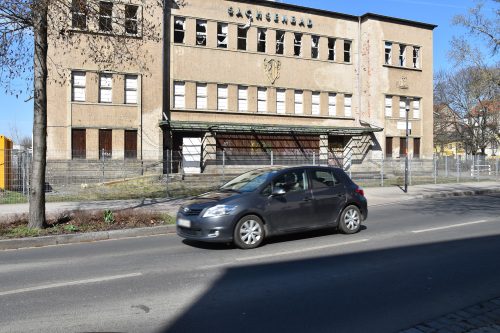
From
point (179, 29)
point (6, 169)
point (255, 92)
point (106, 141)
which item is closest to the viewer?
point (6, 169)

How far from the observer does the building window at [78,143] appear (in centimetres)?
2678

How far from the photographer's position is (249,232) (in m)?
8.72

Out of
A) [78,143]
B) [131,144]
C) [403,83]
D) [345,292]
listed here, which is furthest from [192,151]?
[345,292]

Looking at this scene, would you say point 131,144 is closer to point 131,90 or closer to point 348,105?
point 131,90

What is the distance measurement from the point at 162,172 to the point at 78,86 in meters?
8.12

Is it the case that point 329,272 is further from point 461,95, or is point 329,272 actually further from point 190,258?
point 461,95

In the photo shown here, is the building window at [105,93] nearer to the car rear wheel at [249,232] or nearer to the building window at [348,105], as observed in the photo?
the building window at [348,105]

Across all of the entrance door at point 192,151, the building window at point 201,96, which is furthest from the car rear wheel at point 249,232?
the building window at point 201,96

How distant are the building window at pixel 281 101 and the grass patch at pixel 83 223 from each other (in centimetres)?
2155

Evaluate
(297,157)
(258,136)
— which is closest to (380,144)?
(297,157)

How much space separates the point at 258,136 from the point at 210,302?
26470mm

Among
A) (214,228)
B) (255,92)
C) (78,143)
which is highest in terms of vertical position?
(255,92)

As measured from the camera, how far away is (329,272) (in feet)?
22.6

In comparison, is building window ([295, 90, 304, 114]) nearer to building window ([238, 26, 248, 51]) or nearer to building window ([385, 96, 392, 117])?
building window ([238, 26, 248, 51])
